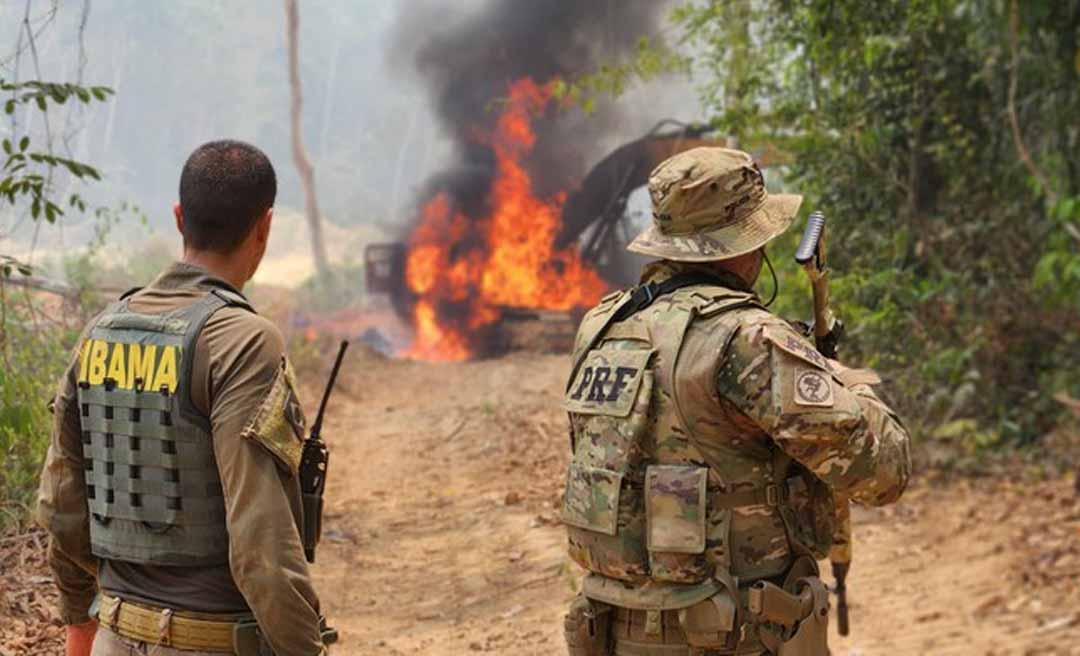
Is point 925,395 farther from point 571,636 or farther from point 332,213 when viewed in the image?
point 332,213

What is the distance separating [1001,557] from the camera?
730cm

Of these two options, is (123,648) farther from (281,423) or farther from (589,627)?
(589,627)

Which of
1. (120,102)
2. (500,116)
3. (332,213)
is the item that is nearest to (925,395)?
(500,116)

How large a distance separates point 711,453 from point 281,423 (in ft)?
3.50

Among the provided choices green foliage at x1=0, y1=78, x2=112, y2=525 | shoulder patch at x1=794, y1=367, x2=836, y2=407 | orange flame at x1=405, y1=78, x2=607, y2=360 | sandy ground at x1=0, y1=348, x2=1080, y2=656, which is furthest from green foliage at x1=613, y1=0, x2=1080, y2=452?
orange flame at x1=405, y1=78, x2=607, y2=360

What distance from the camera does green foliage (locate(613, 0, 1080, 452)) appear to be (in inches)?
361

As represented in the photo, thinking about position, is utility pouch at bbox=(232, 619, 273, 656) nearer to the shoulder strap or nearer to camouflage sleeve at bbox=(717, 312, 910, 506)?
the shoulder strap

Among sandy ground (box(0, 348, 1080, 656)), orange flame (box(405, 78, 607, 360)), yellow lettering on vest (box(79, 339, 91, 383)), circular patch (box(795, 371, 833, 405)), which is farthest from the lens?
orange flame (box(405, 78, 607, 360))

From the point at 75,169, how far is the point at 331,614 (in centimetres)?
268

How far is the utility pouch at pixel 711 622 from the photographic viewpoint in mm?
2736

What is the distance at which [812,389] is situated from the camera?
268 cm

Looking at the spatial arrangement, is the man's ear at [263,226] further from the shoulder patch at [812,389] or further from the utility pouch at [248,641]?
the shoulder patch at [812,389]

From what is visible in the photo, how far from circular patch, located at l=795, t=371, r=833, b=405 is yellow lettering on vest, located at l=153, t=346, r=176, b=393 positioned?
4.64ft

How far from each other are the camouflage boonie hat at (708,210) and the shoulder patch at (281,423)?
1.04 metres
